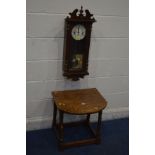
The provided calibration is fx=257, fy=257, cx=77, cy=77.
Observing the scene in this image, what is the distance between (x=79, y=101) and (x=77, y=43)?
0.50m

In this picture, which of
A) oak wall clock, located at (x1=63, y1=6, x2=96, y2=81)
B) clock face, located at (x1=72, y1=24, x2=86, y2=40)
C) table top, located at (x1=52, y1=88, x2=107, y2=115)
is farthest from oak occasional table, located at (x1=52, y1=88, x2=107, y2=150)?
clock face, located at (x1=72, y1=24, x2=86, y2=40)

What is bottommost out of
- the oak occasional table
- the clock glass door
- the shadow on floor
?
the shadow on floor

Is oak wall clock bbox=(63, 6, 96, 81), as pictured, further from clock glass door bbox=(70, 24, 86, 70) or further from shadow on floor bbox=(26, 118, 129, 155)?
shadow on floor bbox=(26, 118, 129, 155)

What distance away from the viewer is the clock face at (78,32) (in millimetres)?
2146

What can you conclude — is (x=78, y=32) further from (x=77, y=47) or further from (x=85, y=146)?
(x=85, y=146)

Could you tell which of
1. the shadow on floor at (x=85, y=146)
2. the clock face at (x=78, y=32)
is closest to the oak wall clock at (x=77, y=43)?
the clock face at (x=78, y=32)

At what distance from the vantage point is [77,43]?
2.21 meters

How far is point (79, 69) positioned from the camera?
2.28 metres

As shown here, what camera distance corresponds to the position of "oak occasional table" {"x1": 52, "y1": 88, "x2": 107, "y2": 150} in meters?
2.04

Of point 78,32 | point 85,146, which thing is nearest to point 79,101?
point 85,146

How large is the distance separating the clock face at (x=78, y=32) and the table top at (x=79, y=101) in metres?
0.49
